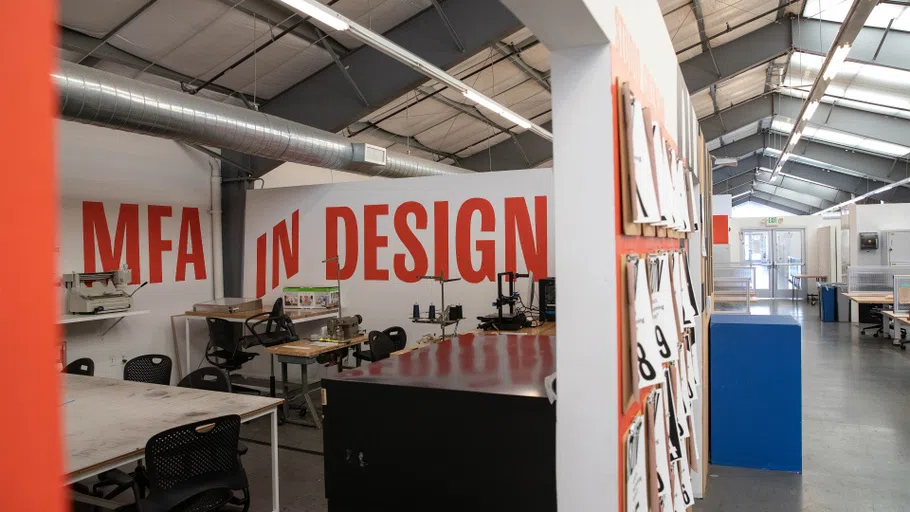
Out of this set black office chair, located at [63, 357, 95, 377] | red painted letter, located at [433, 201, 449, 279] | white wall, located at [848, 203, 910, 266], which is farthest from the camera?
white wall, located at [848, 203, 910, 266]

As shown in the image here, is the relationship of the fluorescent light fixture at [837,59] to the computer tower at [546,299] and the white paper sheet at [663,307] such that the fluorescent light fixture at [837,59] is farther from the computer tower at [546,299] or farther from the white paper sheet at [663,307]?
the white paper sheet at [663,307]

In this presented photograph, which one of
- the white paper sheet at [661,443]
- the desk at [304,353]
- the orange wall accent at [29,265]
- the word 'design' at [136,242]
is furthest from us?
the word 'design' at [136,242]

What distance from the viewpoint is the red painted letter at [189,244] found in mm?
7484

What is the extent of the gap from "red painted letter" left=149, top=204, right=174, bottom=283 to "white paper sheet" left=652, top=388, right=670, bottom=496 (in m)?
6.74

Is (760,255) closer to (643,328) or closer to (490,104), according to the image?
(490,104)

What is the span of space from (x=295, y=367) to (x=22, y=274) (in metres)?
8.14

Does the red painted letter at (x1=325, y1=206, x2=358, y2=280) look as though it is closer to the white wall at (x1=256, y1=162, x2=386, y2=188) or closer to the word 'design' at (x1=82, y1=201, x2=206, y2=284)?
the white wall at (x1=256, y1=162, x2=386, y2=188)

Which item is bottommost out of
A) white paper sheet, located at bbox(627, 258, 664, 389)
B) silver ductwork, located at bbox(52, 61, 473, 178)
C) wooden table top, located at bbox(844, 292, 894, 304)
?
wooden table top, located at bbox(844, 292, 894, 304)

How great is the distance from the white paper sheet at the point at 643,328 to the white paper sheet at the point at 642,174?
0.15m

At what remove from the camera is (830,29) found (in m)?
8.53

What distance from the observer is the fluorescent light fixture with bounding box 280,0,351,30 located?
4.02 m

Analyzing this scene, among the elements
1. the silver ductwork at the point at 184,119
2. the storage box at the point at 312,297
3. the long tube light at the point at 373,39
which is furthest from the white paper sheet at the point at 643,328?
the storage box at the point at 312,297

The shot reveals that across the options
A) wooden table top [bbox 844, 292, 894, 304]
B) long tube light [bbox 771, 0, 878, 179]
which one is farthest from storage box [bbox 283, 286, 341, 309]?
wooden table top [bbox 844, 292, 894, 304]

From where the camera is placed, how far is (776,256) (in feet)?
56.2
